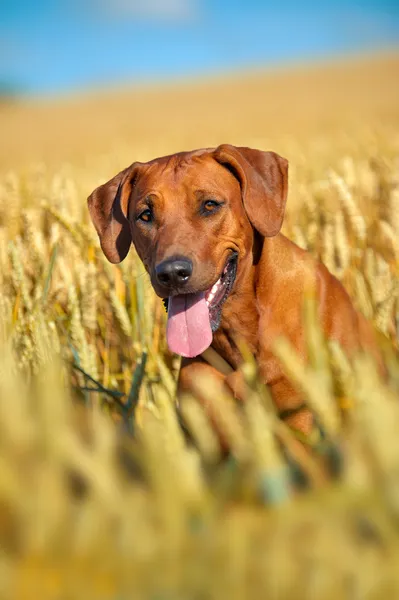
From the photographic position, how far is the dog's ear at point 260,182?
3852 millimetres

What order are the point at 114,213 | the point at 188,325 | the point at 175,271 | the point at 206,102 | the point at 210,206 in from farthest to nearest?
1. the point at 206,102
2. the point at 114,213
3. the point at 210,206
4. the point at 188,325
5. the point at 175,271

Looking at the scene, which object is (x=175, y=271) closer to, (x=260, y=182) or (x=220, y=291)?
(x=220, y=291)

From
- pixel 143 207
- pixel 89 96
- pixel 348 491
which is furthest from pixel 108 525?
pixel 89 96

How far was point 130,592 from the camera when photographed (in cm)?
118

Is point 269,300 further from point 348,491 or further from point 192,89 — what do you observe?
point 192,89

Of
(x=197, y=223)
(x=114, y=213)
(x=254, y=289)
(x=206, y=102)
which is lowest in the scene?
(x=254, y=289)

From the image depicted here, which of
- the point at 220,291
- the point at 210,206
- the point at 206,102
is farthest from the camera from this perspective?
the point at 206,102

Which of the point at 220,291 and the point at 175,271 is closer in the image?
the point at 175,271

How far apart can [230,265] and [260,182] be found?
0.50m

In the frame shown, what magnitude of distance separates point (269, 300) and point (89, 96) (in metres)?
63.1

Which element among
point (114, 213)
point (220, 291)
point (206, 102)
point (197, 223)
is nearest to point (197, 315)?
point (220, 291)

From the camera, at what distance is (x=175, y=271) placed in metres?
3.61

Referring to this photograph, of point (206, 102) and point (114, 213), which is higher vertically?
point (206, 102)

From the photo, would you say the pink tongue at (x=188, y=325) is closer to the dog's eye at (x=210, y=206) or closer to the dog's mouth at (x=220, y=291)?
the dog's mouth at (x=220, y=291)
